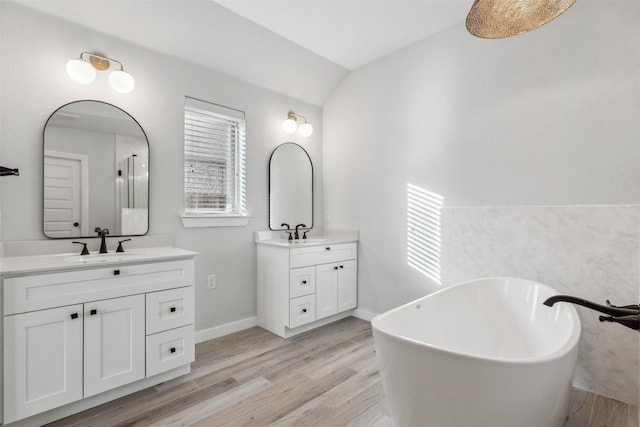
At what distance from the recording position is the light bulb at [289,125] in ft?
10.7

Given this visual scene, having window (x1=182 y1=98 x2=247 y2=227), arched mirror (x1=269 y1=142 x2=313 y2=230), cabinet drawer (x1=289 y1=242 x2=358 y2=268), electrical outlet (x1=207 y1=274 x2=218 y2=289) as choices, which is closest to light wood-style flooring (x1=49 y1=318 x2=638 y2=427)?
electrical outlet (x1=207 y1=274 x2=218 y2=289)

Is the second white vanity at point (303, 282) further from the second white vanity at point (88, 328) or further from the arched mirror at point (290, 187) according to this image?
the second white vanity at point (88, 328)

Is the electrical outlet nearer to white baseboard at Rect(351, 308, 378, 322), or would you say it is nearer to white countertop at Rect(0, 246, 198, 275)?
white countertop at Rect(0, 246, 198, 275)

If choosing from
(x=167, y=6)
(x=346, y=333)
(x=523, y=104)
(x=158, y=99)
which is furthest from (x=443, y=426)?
(x=167, y=6)

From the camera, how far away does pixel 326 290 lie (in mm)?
3021

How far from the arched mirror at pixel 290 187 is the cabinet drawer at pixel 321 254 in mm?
551

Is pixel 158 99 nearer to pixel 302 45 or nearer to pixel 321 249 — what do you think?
pixel 302 45

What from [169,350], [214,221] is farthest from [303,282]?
[169,350]

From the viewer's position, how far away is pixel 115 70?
225 centimetres

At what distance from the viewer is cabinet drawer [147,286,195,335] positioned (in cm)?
194

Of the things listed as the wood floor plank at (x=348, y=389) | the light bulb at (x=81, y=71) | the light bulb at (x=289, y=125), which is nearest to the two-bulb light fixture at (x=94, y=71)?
the light bulb at (x=81, y=71)

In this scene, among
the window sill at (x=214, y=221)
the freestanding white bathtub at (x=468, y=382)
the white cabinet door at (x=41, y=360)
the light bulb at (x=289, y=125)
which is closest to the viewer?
the freestanding white bathtub at (x=468, y=382)

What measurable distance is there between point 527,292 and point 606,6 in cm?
182

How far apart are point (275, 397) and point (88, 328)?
1.15 m
